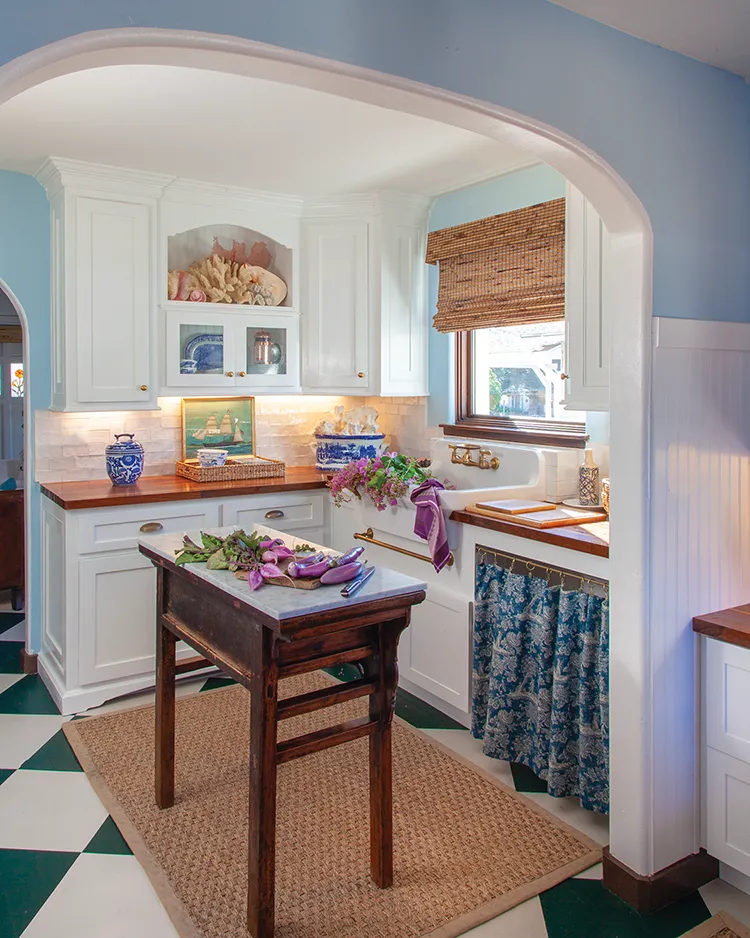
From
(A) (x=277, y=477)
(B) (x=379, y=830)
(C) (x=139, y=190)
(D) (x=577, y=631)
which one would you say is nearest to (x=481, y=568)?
(D) (x=577, y=631)

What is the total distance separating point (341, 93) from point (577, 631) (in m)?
1.88

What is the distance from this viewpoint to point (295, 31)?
1740 millimetres

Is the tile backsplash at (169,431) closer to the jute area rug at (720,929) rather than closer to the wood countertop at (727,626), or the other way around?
the wood countertop at (727,626)

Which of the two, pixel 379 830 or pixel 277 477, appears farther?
pixel 277 477

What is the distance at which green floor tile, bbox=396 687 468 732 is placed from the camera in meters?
3.55

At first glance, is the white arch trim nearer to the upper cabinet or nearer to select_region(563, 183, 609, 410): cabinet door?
select_region(563, 183, 609, 410): cabinet door

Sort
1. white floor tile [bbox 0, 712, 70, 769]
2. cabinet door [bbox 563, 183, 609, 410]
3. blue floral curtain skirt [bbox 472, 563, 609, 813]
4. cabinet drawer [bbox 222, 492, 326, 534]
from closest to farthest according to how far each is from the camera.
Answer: blue floral curtain skirt [bbox 472, 563, 609, 813]
cabinet door [bbox 563, 183, 609, 410]
white floor tile [bbox 0, 712, 70, 769]
cabinet drawer [bbox 222, 492, 326, 534]

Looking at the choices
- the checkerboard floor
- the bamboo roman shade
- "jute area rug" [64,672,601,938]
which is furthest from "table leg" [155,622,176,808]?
the bamboo roman shade

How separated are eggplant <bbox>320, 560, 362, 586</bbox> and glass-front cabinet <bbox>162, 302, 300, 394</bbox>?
2310 millimetres

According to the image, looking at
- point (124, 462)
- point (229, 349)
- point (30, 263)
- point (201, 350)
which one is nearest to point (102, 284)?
point (30, 263)

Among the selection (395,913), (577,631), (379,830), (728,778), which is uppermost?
(577,631)

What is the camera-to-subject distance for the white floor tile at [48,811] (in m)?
2.69

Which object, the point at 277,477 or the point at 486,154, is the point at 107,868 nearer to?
the point at 277,477

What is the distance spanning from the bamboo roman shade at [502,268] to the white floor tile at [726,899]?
2294 mm
